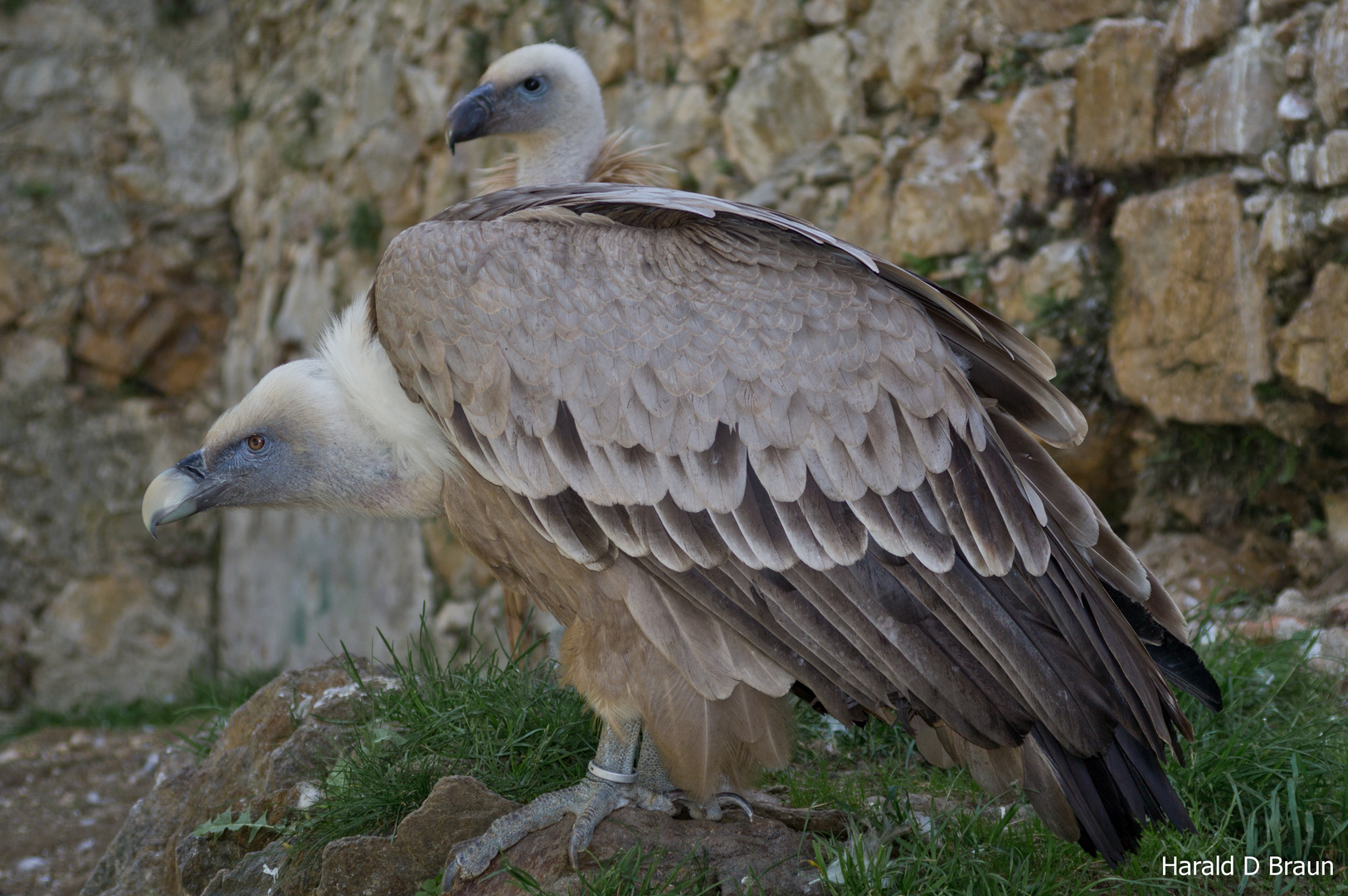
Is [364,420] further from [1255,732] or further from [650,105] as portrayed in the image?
[650,105]

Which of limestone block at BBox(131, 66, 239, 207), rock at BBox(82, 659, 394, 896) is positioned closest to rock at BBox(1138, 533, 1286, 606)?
rock at BBox(82, 659, 394, 896)

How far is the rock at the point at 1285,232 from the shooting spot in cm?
381

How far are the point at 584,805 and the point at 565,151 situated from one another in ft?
8.14

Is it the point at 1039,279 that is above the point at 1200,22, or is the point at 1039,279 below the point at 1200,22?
below

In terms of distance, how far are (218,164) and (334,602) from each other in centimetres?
334

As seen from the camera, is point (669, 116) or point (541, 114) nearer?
point (541, 114)

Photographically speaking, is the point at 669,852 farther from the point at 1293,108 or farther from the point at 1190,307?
the point at 1293,108

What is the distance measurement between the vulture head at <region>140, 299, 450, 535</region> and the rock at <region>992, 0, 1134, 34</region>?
289cm

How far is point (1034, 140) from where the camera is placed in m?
4.44

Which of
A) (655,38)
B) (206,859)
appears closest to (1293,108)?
(655,38)

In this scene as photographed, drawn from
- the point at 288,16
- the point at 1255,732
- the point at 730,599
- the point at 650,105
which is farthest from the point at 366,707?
the point at 288,16

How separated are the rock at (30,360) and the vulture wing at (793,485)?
6.00 m

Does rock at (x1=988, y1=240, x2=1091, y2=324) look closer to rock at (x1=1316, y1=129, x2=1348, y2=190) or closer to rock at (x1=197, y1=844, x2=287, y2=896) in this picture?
rock at (x1=1316, y1=129, x2=1348, y2=190)

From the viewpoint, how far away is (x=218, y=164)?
313 inches
